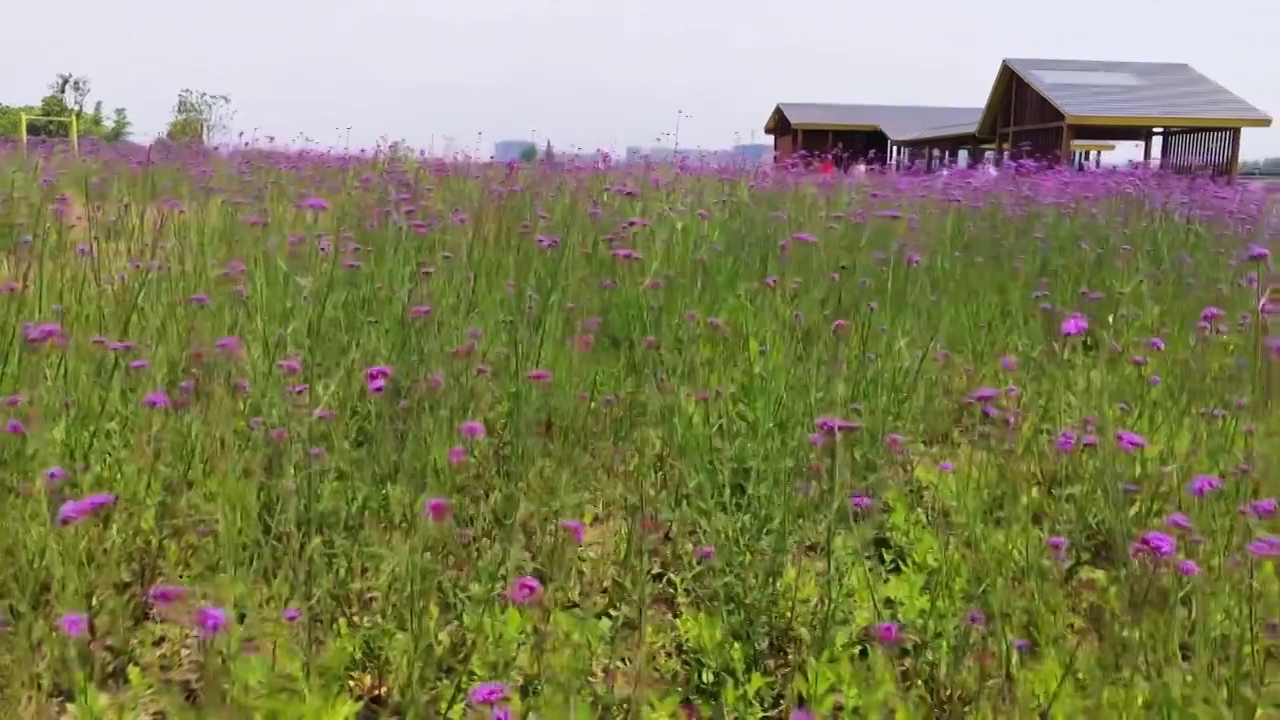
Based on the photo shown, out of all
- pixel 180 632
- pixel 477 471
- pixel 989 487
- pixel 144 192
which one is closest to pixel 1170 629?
pixel 989 487

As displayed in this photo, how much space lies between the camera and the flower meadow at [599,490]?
1.81m

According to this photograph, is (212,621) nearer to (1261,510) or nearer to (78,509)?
(78,509)

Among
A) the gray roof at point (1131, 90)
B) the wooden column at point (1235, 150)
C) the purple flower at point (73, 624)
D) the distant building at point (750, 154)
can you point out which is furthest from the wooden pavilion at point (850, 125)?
the purple flower at point (73, 624)

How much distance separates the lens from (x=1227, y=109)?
18.1 meters

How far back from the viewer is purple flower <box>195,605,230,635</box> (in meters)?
1.49

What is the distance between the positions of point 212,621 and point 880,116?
1352 inches

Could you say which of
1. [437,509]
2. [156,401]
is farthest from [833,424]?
[156,401]

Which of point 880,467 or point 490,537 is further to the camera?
point 880,467

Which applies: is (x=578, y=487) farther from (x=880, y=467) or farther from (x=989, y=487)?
(x=989, y=487)

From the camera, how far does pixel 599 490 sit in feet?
8.54

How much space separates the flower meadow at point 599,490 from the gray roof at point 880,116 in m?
29.3

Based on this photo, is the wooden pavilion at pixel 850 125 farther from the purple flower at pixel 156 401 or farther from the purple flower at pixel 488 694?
the purple flower at pixel 488 694

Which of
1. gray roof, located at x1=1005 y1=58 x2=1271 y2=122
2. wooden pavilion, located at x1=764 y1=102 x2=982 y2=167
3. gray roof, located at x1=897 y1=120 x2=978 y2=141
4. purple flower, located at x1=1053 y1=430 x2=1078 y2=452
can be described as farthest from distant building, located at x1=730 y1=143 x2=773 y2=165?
wooden pavilion, located at x1=764 y1=102 x2=982 y2=167

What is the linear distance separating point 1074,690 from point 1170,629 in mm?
214
